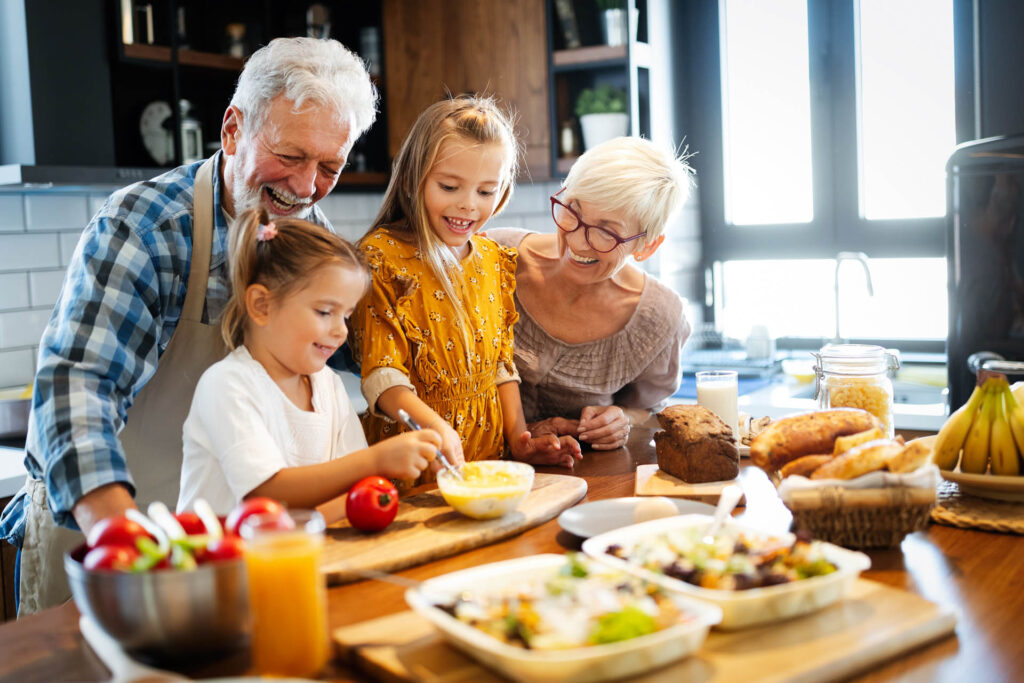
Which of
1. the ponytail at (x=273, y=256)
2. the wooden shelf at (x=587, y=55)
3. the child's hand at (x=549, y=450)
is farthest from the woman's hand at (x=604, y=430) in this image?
the wooden shelf at (x=587, y=55)

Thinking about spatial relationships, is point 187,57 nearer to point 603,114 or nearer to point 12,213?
point 12,213

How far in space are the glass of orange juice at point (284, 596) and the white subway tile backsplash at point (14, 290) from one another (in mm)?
2487

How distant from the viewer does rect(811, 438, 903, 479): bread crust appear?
1447mm

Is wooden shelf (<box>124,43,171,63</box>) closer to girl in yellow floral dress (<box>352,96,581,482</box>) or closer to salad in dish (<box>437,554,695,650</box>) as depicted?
girl in yellow floral dress (<box>352,96,581,482</box>)

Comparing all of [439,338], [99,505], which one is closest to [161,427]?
[99,505]

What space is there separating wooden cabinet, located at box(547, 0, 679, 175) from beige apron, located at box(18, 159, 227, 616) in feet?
7.83

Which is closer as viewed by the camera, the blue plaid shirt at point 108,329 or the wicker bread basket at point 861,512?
the wicker bread basket at point 861,512

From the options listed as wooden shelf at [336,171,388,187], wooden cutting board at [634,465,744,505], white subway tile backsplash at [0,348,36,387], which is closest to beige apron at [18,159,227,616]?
wooden cutting board at [634,465,744,505]

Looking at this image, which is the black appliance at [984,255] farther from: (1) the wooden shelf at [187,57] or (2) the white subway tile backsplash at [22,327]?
(2) the white subway tile backsplash at [22,327]

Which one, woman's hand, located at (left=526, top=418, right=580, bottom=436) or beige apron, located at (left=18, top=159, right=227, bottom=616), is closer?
beige apron, located at (left=18, top=159, right=227, bottom=616)

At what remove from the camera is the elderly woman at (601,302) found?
2.34 m

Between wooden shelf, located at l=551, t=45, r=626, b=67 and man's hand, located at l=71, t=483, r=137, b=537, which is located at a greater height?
wooden shelf, located at l=551, t=45, r=626, b=67

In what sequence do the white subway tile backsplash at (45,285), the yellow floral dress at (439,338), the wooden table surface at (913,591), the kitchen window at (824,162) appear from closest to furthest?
the wooden table surface at (913,591) < the yellow floral dress at (439,338) < the white subway tile backsplash at (45,285) < the kitchen window at (824,162)

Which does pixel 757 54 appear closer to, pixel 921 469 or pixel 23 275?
pixel 23 275
